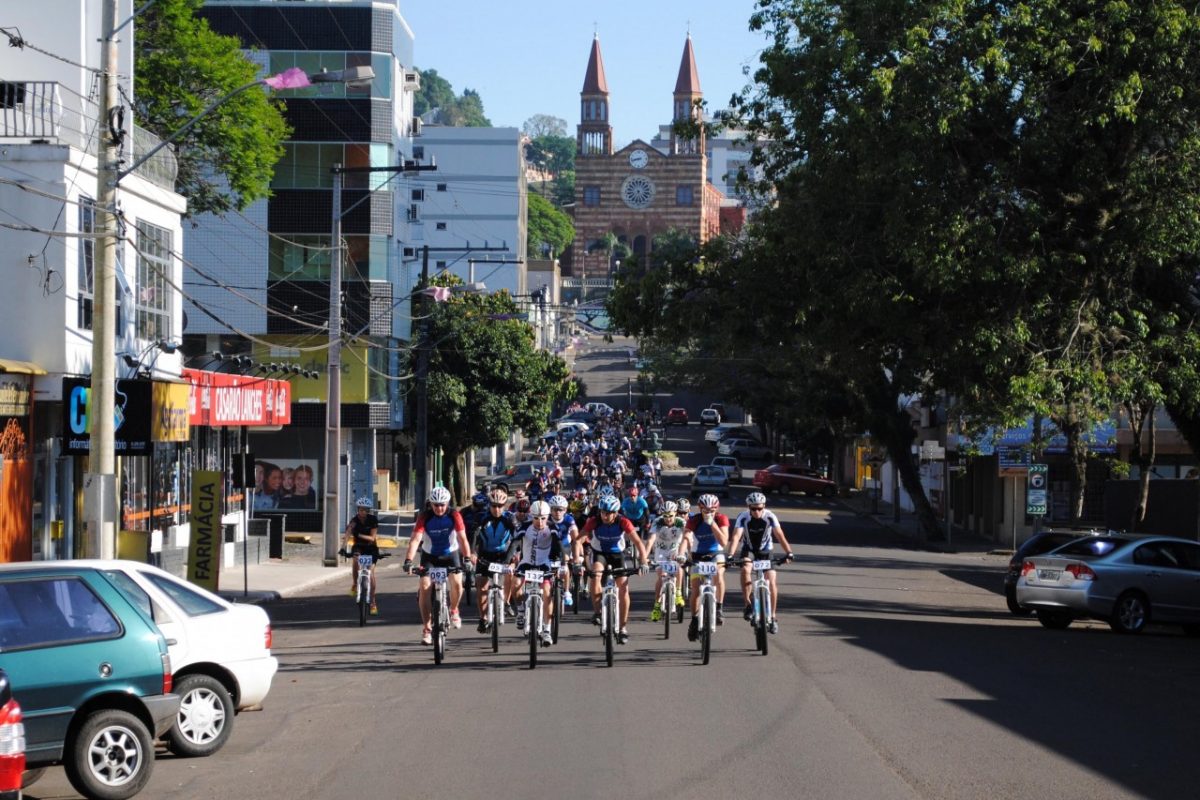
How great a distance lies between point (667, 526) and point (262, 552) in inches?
757

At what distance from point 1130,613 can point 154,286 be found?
17128mm

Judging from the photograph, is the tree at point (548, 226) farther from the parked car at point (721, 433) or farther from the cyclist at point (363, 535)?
the cyclist at point (363, 535)

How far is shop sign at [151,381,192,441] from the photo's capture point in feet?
84.6

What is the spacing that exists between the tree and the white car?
164m

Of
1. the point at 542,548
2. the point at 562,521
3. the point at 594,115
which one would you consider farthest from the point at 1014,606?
the point at 594,115

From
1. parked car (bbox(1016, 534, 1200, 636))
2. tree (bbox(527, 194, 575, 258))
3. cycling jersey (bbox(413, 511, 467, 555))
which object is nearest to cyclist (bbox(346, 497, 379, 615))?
cycling jersey (bbox(413, 511, 467, 555))

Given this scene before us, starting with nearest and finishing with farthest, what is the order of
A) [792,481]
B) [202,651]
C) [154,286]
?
[202,651], [154,286], [792,481]

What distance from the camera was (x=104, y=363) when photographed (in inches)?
666

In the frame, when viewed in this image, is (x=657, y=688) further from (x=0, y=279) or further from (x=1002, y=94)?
(x=0, y=279)

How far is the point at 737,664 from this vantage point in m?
16.3

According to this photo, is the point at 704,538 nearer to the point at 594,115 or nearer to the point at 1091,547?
the point at 1091,547

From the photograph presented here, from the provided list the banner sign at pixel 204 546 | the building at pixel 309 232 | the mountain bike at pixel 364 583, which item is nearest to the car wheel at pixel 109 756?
the mountain bike at pixel 364 583

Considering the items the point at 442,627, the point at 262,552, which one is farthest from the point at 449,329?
the point at 442,627

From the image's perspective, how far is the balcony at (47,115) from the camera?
76.5ft
